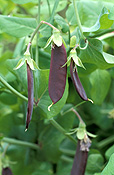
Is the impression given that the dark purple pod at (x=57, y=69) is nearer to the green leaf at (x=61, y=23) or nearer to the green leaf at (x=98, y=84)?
the green leaf at (x=61, y=23)

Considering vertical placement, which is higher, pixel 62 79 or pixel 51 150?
pixel 62 79

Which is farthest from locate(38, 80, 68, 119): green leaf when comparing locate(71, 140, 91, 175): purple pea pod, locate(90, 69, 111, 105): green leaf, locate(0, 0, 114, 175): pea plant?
locate(90, 69, 111, 105): green leaf

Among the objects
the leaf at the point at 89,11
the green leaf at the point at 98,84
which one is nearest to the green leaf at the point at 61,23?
the leaf at the point at 89,11

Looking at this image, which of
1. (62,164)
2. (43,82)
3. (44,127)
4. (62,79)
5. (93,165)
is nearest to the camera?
(62,79)

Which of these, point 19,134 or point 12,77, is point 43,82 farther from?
point 19,134

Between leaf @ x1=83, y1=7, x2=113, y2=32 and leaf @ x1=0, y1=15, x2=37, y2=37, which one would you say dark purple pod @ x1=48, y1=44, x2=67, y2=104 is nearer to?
leaf @ x1=83, y1=7, x2=113, y2=32

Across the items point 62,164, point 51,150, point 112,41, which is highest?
point 112,41

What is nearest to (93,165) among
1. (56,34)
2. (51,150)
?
(51,150)

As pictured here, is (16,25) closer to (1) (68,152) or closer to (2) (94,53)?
(2) (94,53)

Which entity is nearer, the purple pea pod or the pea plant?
the pea plant
